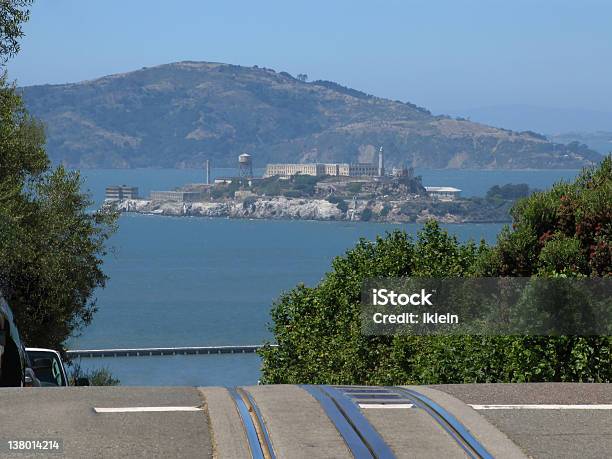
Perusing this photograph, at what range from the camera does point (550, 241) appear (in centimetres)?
1702

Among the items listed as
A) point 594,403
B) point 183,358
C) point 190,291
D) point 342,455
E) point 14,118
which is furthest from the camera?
point 190,291

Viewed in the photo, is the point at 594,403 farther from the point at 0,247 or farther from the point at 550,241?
the point at 0,247

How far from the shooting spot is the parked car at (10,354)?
35.0ft

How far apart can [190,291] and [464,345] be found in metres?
146

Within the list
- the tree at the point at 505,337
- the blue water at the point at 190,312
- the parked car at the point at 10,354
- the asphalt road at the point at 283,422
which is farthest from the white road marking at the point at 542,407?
the blue water at the point at 190,312

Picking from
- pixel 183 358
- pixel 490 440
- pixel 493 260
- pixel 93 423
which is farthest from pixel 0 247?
pixel 183 358

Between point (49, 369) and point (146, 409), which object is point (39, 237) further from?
point (146, 409)

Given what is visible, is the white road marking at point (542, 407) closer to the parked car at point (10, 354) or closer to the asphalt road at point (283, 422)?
the asphalt road at point (283, 422)

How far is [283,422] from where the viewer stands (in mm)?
8773

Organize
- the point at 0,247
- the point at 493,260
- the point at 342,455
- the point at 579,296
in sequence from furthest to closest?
the point at 0,247 → the point at 493,260 → the point at 579,296 → the point at 342,455

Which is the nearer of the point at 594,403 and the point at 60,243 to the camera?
the point at 594,403
